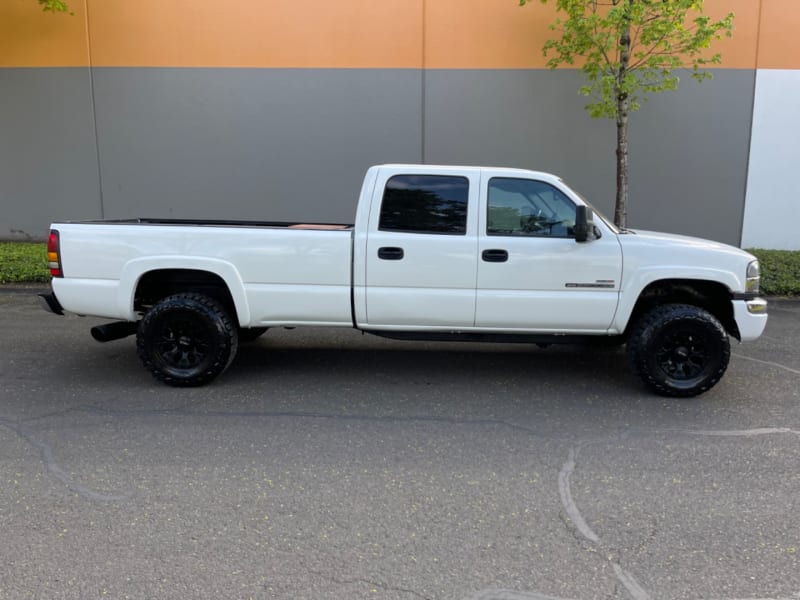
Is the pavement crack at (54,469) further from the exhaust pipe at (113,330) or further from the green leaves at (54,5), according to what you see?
the green leaves at (54,5)

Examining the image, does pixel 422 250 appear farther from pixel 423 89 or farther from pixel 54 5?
pixel 54 5

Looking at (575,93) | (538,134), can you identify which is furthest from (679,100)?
(538,134)

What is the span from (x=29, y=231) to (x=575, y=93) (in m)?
11.0

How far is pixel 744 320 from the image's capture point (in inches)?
202

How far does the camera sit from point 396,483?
3.72 m

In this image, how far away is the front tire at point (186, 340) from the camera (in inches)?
207

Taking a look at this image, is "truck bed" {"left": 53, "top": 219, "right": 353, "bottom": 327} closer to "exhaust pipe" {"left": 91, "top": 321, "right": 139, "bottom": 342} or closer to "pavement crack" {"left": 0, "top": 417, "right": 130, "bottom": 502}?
"exhaust pipe" {"left": 91, "top": 321, "right": 139, "bottom": 342}

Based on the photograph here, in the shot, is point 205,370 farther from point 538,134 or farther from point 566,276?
point 538,134

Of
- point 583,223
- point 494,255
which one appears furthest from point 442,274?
point 583,223

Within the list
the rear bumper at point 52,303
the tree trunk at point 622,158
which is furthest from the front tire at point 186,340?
the tree trunk at point 622,158

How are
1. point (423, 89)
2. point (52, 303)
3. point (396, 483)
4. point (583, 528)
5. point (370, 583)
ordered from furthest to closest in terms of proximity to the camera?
point (423, 89), point (52, 303), point (396, 483), point (583, 528), point (370, 583)

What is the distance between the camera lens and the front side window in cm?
521

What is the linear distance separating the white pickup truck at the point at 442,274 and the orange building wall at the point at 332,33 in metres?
6.82

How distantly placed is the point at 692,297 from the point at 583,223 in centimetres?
139
